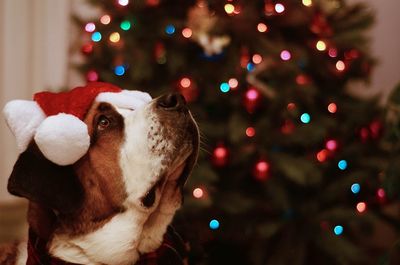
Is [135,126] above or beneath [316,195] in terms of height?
above

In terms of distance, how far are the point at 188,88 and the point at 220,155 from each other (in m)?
0.31

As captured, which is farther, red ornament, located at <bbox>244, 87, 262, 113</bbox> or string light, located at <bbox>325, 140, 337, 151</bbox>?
string light, located at <bbox>325, 140, 337, 151</bbox>

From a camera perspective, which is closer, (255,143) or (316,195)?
(255,143)

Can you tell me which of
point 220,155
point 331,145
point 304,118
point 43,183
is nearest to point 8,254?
point 43,183

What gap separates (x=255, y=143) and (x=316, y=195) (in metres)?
0.40

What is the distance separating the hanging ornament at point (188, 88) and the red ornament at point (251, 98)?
0.22m

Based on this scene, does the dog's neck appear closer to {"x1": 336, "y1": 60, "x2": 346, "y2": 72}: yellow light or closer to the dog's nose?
the dog's nose

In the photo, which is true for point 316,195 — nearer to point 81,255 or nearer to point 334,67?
point 334,67

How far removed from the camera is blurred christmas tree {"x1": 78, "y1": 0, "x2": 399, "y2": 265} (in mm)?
2070

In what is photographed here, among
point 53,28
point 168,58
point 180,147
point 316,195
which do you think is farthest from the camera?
point 53,28

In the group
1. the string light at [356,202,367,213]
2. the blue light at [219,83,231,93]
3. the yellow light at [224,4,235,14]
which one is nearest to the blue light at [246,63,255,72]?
the blue light at [219,83,231,93]

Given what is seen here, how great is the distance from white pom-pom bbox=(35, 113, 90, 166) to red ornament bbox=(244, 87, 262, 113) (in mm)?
1085

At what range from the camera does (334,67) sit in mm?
2330

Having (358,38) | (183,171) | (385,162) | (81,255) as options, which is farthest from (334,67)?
(81,255)
